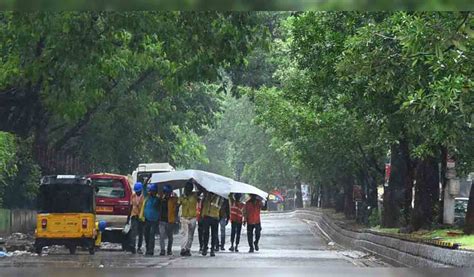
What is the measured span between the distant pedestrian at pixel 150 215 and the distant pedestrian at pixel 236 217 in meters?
3.20

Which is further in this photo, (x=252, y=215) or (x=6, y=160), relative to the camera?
(x=6, y=160)

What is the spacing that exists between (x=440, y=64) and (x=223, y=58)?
622 centimetres

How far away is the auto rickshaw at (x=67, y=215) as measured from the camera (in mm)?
20922

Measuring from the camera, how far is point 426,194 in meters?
24.2

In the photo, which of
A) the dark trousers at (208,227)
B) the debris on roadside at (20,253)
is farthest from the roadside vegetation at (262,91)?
the dark trousers at (208,227)

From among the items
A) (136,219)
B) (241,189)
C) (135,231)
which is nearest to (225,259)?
(241,189)

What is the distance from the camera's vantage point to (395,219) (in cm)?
2884

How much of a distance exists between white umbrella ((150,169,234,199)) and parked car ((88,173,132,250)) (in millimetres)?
2136

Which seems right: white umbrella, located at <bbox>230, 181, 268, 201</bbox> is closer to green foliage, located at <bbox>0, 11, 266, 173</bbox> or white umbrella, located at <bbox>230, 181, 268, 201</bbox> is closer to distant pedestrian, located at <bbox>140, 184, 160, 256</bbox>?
distant pedestrian, located at <bbox>140, 184, 160, 256</bbox>

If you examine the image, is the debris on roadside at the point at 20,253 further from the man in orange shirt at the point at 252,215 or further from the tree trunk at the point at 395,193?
the tree trunk at the point at 395,193

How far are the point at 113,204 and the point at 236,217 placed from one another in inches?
141

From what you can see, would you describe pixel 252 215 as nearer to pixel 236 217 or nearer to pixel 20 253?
pixel 236 217

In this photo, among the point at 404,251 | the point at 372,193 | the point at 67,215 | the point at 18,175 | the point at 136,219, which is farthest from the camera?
the point at 372,193

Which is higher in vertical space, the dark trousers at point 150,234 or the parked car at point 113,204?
the parked car at point 113,204
